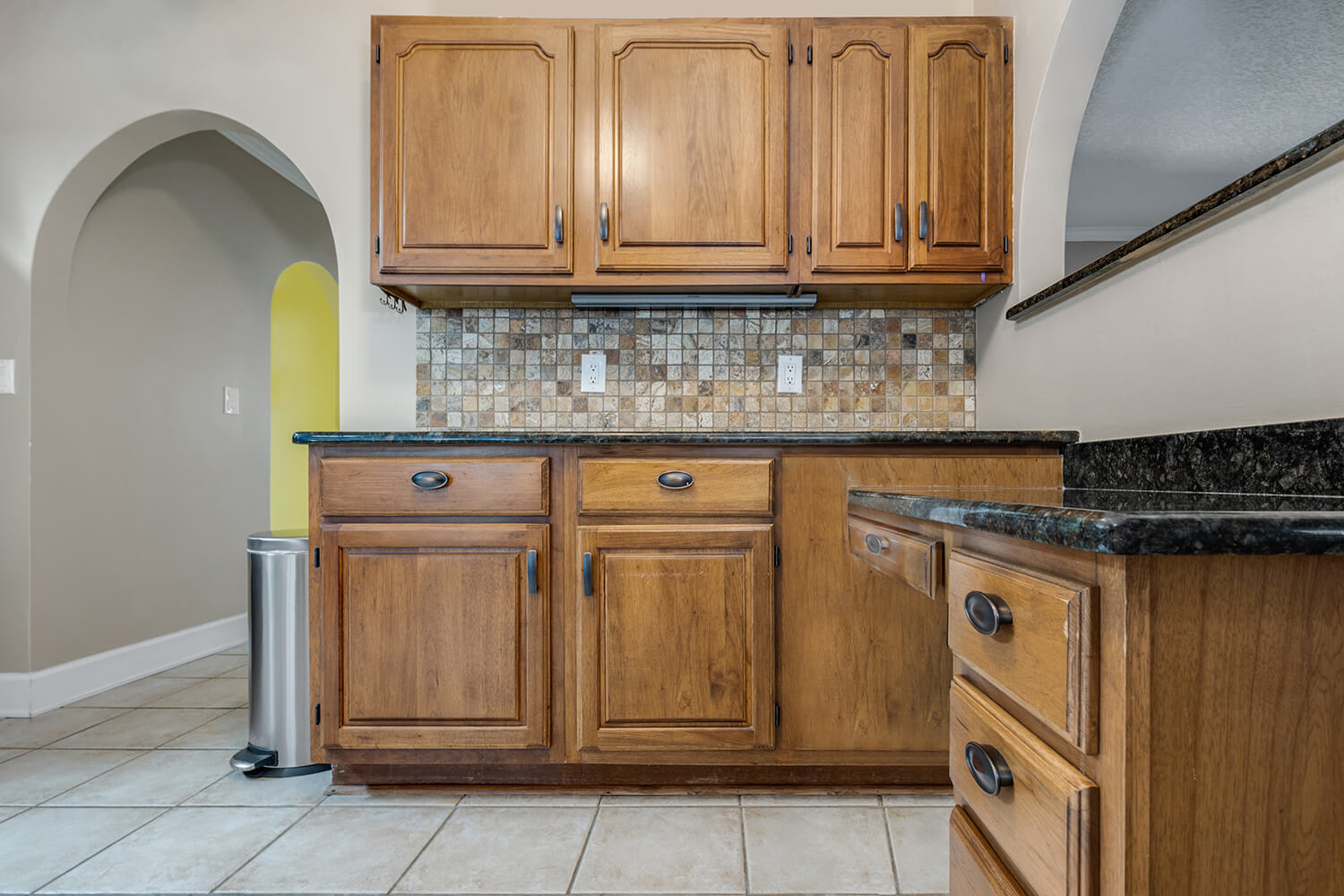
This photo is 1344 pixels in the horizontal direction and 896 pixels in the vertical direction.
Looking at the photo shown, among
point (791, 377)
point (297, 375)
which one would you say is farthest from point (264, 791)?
point (297, 375)

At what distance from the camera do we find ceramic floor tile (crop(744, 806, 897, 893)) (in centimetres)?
142

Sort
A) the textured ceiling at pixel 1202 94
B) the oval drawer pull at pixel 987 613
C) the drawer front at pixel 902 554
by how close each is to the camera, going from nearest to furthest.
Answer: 1. the oval drawer pull at pixel 987 613
2. the drawer front at pixel 902 554
3. the textured ceiling at pixel 1202 94

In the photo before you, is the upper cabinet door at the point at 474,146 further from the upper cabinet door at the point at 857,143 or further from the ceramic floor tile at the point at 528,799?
the ceramic floor tile at the point at 528,799

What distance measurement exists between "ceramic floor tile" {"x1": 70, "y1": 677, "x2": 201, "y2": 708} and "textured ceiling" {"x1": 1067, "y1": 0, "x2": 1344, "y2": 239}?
3.75 metres

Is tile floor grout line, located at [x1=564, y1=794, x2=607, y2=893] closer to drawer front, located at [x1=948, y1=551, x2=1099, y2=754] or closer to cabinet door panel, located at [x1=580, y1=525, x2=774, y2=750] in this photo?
cabinet door panel, located at [x1=580, y1=525, x2=774, y2=750]

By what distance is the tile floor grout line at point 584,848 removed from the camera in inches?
56.1

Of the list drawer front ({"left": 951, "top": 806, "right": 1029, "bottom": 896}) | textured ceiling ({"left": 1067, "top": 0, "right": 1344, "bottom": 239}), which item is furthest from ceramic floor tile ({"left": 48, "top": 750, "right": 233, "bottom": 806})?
textured ceiling ({"left": 1067, "top": 0, "right": 1344, "bottom": 239})

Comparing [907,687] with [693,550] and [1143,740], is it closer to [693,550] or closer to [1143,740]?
[693,550]

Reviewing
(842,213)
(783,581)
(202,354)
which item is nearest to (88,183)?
(202,354)

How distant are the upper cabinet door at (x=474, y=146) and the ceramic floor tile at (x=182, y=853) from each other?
141 centimetres

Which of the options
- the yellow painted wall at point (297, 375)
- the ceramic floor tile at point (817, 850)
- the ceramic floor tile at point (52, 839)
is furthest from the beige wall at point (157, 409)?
the ceramic floor tile at point (817, 850)

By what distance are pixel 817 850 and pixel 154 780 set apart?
1654 millimetres

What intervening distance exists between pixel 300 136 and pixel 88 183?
866 millimetres

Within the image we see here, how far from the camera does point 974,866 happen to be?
2.51ft
